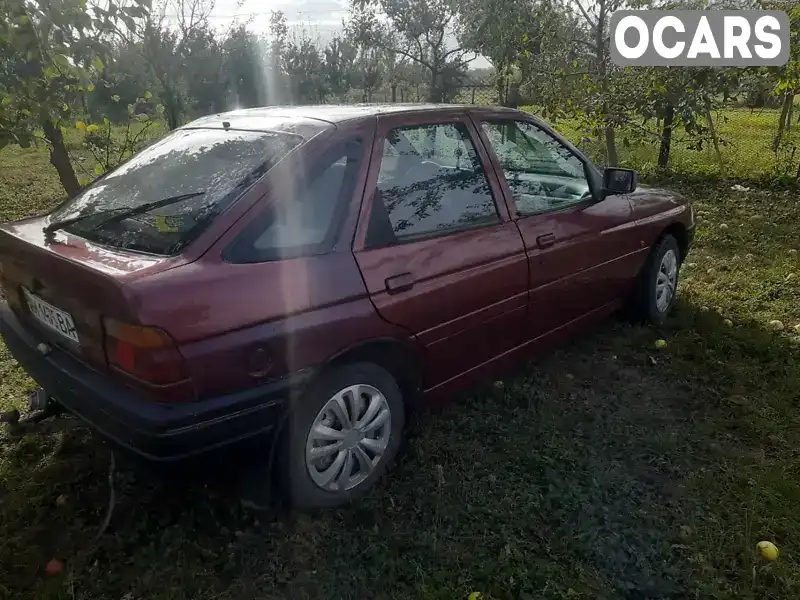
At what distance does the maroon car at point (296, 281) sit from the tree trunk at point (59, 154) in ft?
7.71

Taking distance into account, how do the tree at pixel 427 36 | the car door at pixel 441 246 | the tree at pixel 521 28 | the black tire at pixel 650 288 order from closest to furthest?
the car door at pixel 441 246 → the black tire at pixel 650 288 → the tree at pixel 521 28 → the tree at pixel 427 36

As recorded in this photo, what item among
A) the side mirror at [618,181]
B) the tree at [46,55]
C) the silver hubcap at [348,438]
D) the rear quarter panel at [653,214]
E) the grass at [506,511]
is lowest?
the grass at [506,511]

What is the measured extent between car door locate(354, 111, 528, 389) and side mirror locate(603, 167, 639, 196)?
37.6 inches

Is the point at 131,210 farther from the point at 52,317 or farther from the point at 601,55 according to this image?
the point at 601,55

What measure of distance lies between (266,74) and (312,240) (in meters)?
17.3

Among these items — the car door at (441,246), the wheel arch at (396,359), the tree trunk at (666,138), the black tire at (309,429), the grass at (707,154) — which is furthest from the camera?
the grass at (707,154)

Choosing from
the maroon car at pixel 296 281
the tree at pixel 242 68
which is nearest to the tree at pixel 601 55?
the maroon car at pixel 296 281

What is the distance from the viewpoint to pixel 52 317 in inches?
96.9

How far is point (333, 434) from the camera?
101 inches

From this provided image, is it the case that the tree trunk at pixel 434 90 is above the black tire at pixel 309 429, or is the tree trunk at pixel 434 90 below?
above

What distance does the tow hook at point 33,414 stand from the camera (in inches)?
105

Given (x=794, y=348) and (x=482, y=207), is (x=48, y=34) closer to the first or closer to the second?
(x=482, y=207)

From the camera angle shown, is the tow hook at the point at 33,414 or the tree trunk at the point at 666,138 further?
the tree trunk at the point at 666,138

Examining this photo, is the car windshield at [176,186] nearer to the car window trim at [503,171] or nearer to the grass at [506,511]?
the grass at [506,511]
